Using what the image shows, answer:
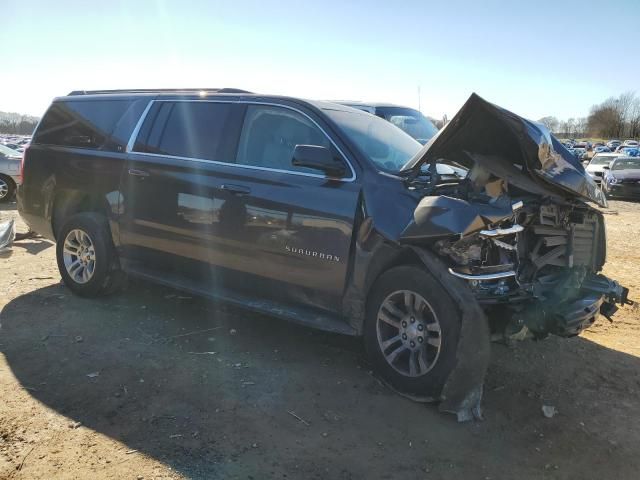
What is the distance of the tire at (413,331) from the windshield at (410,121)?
628 cm

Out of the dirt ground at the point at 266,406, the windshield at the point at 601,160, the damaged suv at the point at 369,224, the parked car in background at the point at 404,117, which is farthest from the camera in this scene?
the windshield at the point at 601,160

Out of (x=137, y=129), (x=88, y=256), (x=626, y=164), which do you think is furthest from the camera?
(x=626, y=164)

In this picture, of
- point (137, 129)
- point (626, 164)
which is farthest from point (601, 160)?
point (137, 129)

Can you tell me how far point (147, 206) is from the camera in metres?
5.02

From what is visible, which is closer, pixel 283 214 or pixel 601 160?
pixel 283 214

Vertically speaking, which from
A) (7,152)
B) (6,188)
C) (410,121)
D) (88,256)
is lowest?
(6,188)

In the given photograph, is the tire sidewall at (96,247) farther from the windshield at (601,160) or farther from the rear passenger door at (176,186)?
the windshield at (601,160)

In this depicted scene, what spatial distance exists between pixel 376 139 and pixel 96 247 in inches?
117

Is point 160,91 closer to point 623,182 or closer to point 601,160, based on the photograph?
point 623,182

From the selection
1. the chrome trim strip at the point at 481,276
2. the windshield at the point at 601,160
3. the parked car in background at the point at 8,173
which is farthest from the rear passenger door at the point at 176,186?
the windshield at the point at 601,160

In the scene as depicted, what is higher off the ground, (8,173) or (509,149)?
(509,149)

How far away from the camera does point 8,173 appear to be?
13.6 metres

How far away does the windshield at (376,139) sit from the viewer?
4136 mm

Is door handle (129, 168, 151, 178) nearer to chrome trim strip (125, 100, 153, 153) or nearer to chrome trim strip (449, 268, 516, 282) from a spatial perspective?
chrome trim strip (125, 100, 153, 153)
